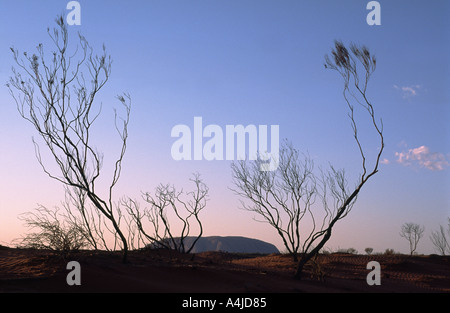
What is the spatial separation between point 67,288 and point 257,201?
12.2 m

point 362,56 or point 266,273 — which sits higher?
point 362,56

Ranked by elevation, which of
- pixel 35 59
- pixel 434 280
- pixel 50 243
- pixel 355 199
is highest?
pixel 35 59

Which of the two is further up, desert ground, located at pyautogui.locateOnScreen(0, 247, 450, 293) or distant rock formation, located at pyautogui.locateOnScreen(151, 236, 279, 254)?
desert ground, located at pyautogui.locateOnScreen(0, 247, 450, 293)

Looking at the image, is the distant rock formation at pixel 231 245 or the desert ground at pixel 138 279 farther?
the distant rock formation at pixel 231 245

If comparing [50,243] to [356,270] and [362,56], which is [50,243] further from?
[356,270]

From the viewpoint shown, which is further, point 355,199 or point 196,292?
point 355,199

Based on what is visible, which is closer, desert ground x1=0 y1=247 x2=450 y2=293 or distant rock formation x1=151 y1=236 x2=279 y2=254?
desert ground x1=0 y1=247 x2=450 y2=293

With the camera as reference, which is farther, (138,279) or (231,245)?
(231,245)

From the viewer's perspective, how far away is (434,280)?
17688mm

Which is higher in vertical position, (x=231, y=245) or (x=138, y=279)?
(x=138, y=279)

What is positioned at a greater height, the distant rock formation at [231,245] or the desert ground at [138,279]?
the desert ground at [138,279]
